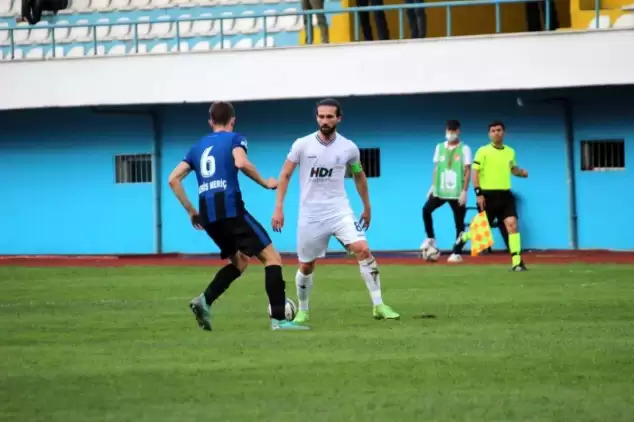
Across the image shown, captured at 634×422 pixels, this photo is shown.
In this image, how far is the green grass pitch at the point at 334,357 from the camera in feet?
29.7

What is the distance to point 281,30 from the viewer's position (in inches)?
1288

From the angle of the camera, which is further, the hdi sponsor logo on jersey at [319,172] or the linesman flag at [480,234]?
the linesman flag at [480,234]

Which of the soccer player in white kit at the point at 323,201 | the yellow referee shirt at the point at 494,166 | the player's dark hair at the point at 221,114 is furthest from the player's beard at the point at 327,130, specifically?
the yellow referee shirt at the point at 494,166

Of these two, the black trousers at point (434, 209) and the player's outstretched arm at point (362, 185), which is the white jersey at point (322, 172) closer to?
the player's outstretched arm at point (362, 185)

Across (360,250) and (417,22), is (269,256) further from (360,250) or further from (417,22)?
(417,22)

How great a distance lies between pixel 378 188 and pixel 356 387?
21.9 meters

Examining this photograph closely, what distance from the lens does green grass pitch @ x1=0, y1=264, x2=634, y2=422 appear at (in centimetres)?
905

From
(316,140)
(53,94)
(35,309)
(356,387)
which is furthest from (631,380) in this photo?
(53,94)

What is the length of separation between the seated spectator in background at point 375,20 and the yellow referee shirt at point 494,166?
7.90 meters

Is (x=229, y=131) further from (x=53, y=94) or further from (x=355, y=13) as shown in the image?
(x=53, y=94)

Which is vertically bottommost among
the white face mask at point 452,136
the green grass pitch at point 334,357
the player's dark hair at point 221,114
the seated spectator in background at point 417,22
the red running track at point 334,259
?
the green grass pitch at point 334,357

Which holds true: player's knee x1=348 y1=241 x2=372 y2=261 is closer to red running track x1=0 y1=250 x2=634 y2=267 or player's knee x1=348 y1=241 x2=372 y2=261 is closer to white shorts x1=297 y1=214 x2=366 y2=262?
white shorts x1=297 y1=214 x2=366 y2=262

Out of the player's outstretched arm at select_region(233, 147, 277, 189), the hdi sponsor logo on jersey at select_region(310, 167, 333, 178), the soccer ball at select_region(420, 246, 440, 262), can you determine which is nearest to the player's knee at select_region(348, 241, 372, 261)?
the hdi sponsor logo on jersey at select_region(310, 167, 333, 178)

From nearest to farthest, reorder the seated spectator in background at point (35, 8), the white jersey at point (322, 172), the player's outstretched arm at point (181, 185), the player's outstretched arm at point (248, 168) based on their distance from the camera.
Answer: the player's outstretched arm at point (248, 168)
the player's outstretched arm at point (181, 185)
the white jersey at point (322, 172)
the seated spectator in background at point (35, 8)
